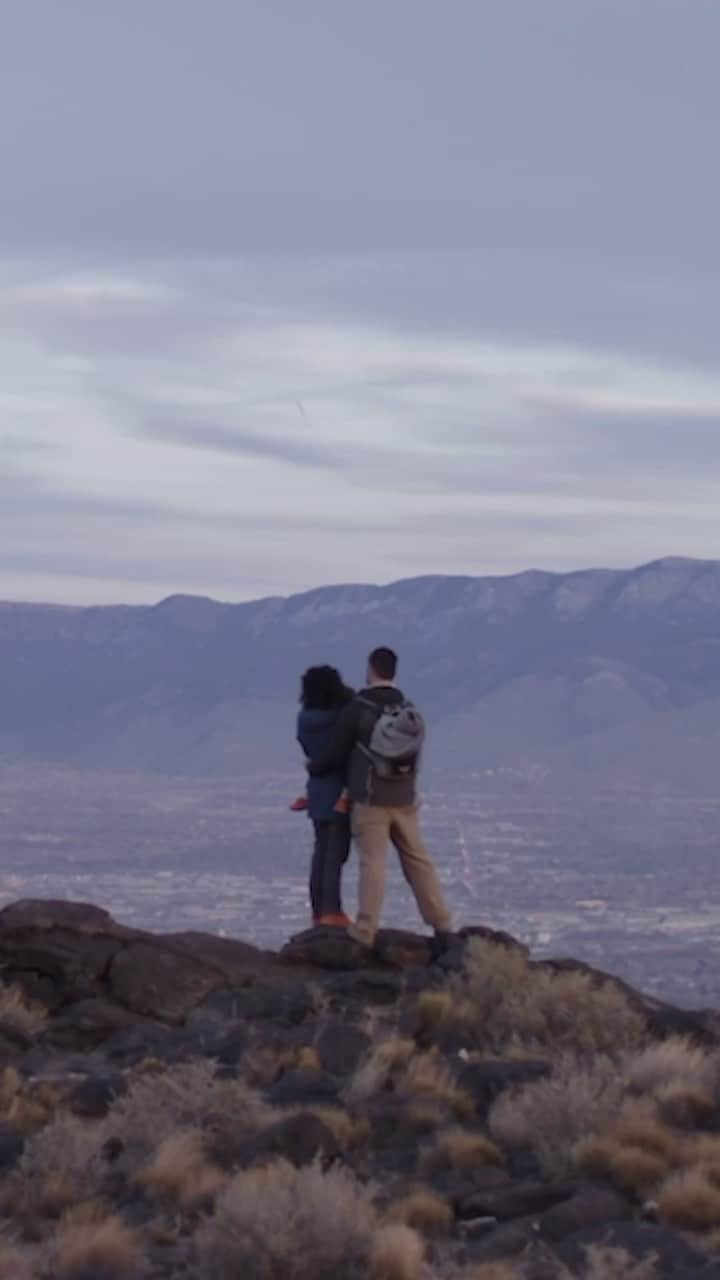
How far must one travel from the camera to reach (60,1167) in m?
10.0

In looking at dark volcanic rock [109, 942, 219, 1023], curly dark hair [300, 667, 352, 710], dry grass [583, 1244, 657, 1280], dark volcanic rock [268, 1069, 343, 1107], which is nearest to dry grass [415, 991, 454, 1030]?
dark volcanic rock [268, 1069, 343, 1107]

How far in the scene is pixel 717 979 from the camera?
172 feet

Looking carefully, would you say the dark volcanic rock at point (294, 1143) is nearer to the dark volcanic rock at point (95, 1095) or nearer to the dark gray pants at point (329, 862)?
the dark volcanic rock at point (95, 1095)

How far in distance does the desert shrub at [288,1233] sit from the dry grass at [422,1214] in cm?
59

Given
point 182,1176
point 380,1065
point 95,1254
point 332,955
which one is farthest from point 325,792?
point 95,1254

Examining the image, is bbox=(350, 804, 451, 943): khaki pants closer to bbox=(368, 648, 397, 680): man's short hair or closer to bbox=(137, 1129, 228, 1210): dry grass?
bbox=(368, 648, 397, 680): man's short hair

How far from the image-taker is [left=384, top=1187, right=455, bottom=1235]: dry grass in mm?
9398

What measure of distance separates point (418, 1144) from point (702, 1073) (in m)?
1.76

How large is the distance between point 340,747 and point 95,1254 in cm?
713

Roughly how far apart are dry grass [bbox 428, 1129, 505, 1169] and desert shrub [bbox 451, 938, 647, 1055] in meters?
2.01

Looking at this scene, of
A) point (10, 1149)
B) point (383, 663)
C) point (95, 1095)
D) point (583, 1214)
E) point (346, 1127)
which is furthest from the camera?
point (383, 663)

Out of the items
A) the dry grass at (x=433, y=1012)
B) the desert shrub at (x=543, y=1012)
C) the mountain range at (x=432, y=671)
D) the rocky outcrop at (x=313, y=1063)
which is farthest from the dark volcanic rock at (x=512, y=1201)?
the mountain range at (x=432, y=671)

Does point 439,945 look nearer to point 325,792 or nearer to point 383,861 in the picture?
point 383,861

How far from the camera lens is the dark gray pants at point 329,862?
52.5 ft
